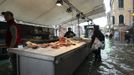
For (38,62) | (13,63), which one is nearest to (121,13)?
(13,63)

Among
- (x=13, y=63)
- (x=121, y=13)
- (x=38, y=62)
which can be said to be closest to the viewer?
(x=38, y=62)

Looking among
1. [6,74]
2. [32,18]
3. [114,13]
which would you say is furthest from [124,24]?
[6,74]

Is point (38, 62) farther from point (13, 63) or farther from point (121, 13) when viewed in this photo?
point (121, 13)

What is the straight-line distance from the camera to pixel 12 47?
477 cm

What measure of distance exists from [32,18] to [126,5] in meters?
38.0

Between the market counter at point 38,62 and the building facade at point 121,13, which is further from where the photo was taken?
the building facade at point 121,13

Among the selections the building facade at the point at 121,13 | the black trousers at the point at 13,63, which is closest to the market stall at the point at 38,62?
the black trousers at the point at 13,63

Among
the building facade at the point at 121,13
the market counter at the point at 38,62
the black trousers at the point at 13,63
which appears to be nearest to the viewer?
the market counter at the point at 38,62

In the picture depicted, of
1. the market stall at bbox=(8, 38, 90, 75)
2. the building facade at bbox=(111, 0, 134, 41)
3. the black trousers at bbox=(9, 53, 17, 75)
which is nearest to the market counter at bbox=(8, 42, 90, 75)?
the market stall at bbox=(8, 38, 90, 75)

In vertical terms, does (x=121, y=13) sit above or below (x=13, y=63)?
above

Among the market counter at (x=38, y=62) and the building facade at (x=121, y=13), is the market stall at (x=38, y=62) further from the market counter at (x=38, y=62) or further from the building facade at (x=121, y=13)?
the building facade at (x=121, y=13)

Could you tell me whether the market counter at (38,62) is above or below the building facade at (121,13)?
below

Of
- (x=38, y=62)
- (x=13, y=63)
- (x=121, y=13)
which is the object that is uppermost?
(x=121, y=13)

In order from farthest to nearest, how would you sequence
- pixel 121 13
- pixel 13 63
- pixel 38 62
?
1. pixel 121 13
2. pixel 13 63
3. pixel 38 62
